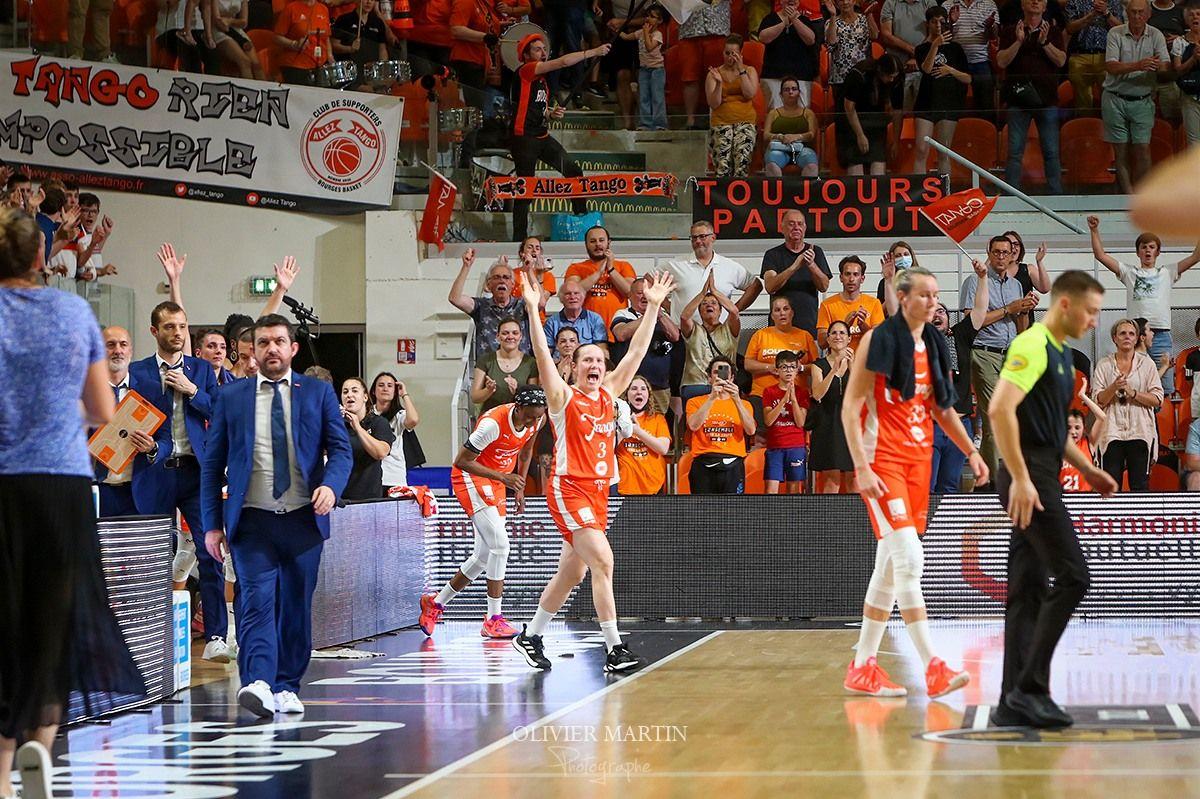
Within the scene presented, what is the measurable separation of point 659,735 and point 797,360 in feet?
25.2

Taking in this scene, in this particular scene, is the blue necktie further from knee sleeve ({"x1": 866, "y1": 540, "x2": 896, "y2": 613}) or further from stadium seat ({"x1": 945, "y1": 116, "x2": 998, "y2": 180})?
stadium seat ({"x1": 945, "y1": 116, "x2": 998, "y2": 180})

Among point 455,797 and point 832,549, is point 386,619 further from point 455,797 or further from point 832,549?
point 455,797

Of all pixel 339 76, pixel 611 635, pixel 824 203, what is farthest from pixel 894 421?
pixel 339 76

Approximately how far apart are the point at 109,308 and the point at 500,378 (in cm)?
498

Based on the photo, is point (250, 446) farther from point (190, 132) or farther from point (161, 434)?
point (190, 132)

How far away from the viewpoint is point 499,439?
1226 cm

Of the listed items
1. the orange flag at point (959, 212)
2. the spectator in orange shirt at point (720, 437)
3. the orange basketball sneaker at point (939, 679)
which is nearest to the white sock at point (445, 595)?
the spectator in orange shirt at point (720, 437)

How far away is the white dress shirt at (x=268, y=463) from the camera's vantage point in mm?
8766

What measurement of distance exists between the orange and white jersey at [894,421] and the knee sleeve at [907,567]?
17.3 inches

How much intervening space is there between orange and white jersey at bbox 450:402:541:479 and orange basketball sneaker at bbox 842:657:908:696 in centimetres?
380

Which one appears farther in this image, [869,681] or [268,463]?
[869,681]

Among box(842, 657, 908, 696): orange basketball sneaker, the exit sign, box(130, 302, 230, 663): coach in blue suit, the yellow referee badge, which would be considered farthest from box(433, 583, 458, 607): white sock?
the exit sign

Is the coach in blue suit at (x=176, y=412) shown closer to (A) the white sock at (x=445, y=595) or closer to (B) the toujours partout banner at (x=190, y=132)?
(A) the white sock at (x=445, y=595)

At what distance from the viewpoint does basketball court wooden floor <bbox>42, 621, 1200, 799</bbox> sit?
6574mm
